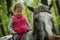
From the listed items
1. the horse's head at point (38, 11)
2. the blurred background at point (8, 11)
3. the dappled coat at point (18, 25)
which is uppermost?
the horse's head at point (38, 11)

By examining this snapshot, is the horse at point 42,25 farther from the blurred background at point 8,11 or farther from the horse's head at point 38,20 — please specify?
the blurred background at point 8,11

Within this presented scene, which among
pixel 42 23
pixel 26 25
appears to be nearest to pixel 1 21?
pixel 26 25

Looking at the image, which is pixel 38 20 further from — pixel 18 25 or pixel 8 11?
pixel 8 11

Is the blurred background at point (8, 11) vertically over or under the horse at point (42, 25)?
under

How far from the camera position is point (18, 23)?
4.61 meters

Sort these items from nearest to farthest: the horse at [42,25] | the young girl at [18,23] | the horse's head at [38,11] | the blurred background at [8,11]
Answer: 1. the horse at [42,25]
2. the horse's head at [38,11]
3. the young girl at [18,23]
4. the blurred background at [8,11]

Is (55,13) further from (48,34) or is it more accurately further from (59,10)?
(48,34)

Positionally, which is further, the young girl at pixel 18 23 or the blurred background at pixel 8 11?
the blurred background at pixel 8 11

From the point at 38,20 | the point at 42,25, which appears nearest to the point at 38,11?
the point at 38,20

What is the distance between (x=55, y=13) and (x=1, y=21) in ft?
10.4

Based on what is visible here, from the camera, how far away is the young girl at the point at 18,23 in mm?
4523

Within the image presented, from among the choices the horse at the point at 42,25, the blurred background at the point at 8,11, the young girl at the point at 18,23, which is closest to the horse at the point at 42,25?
the horse at the point at 42,25

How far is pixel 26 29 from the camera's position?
4.55 metres

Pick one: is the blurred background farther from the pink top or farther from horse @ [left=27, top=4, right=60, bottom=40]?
horse @ [left=27, top=4, right=60, bottom=40]
